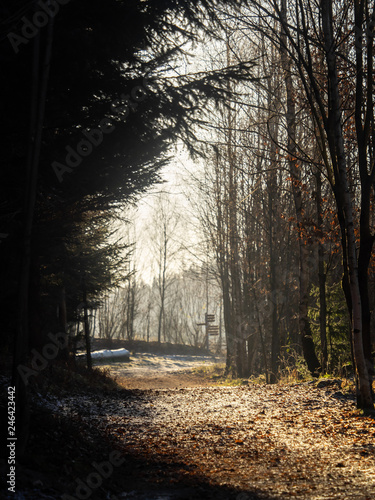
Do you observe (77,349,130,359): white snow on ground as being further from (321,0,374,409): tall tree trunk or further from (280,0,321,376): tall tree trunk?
(321,0,374,409): tall tree trunk

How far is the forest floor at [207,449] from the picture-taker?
3.65 m

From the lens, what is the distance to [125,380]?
67.1ft

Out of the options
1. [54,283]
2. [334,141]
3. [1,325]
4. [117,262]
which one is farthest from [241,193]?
[1,325]

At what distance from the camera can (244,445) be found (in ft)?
18.0

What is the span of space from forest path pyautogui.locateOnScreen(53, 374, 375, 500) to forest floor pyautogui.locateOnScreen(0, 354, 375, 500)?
0.01 metres

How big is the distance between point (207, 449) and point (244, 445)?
495mm

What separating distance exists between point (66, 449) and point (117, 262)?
1319 centimetres

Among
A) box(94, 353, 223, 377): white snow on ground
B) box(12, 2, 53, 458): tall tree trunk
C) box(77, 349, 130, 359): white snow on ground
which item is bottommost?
box(94, 353, 223, 377): white snow on ground

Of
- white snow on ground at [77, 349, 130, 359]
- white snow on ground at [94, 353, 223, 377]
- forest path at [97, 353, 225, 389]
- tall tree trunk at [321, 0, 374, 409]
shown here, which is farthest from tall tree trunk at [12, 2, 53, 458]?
white snow on ground at [77, 349, 130, 359]

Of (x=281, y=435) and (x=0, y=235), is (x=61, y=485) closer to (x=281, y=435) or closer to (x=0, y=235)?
(x=281, y=435)

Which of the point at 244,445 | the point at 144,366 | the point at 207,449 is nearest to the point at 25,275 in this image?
the point at 207,449

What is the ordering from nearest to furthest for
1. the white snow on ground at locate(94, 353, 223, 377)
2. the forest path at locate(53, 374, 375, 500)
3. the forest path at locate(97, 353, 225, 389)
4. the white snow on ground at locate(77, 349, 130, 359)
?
the forest path at locate(53, 374, 375, 500) → the forest path at locate(97, 353, 225, 389) → the white snow on ground at locate(94, 353, 223, 377) → the white snow on ground at locate(77, 349, 130, 359)

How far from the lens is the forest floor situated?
12.0 feet

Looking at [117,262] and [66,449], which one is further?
[117,262]
